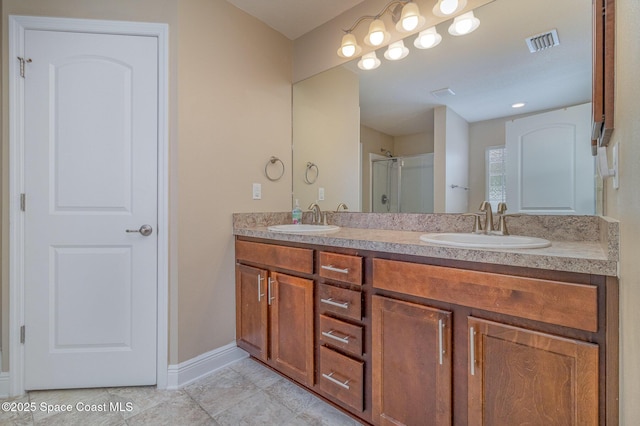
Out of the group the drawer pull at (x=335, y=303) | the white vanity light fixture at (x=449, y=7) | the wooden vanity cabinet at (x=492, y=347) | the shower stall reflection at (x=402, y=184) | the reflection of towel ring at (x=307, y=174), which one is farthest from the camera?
the reflection of towel ring at (x=307, y=174)

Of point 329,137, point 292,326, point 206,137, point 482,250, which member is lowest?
point 292,326

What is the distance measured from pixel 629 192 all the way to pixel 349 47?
1.78 metres

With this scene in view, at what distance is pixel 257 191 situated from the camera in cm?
221

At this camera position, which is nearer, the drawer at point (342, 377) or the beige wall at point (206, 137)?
the drawer at point (342, 377)

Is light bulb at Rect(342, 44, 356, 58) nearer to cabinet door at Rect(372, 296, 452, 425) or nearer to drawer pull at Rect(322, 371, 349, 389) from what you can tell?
cabinet door at Rect(372, 296, 452, 425)

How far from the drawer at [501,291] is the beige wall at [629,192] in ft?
0.30

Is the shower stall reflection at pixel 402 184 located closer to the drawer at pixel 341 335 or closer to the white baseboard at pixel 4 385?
the drawer at pixel 341 335

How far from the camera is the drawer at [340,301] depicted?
4.51 feet

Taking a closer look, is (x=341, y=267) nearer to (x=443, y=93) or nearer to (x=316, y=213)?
(x=316, y=213)

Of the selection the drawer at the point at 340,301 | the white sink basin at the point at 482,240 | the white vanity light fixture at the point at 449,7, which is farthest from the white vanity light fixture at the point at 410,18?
the drawer at the point at 340,301

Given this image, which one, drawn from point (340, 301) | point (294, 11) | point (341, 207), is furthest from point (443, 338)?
point (294, 11)

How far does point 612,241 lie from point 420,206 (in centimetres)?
103

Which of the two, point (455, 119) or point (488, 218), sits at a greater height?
point (455, 119)

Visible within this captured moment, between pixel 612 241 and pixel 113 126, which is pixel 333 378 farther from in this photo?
pixel 113 126
